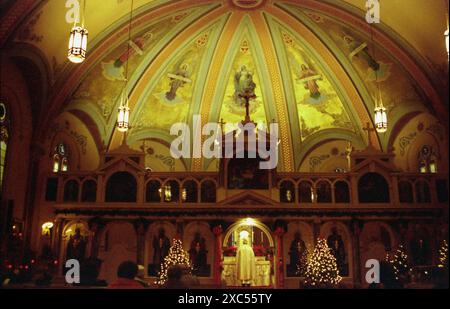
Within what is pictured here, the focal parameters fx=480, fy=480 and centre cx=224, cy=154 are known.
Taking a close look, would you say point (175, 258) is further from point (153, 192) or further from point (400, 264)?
point (400, 264)

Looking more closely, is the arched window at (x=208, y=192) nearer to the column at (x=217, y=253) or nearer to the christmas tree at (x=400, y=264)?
the column at (x=217, y=253)

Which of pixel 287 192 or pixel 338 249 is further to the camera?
pixel 287 192

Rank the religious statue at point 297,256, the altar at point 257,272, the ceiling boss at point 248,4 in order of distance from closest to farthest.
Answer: the religious statue at point 297,256
the altar at point 257,272
the ceiling boss at point 248,4

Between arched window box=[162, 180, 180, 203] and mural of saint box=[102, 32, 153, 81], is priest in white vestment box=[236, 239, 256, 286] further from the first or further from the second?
mural of saint box=[102, 32, 153, 81]

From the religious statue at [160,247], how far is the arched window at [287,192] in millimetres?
4748

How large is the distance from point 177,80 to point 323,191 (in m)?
9.00

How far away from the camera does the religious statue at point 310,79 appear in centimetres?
2289

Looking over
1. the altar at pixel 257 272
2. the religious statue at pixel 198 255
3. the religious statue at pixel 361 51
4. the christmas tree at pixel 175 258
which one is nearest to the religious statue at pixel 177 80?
the religious statue at pixel 361 51

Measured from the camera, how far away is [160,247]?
18062mm

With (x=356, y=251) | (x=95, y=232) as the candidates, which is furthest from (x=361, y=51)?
(x=95, y=232)

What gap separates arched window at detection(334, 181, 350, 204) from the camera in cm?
1867

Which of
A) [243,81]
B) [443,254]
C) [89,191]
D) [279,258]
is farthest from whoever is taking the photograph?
[243,81]

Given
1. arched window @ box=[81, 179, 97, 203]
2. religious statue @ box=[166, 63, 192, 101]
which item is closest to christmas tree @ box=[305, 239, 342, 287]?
arched window @ box=[81, 179, 97, 203]

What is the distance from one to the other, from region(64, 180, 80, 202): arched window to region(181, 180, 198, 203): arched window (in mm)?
4076
